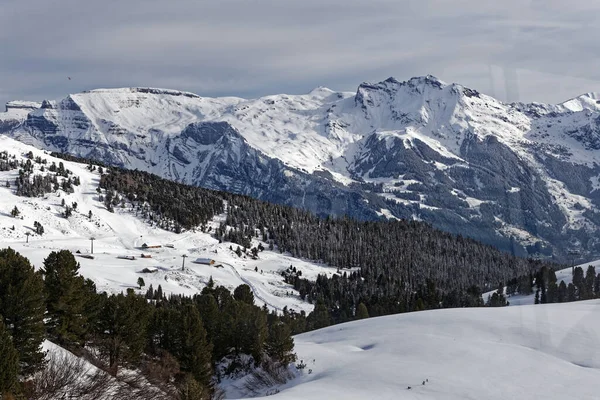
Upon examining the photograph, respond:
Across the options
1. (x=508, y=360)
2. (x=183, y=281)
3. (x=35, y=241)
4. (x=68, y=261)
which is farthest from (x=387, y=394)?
(x=35, y=241)

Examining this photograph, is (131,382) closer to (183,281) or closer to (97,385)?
(97,385)

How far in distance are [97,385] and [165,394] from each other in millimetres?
5715

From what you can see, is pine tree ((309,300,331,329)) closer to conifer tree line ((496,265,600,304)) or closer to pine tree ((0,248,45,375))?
conifer tree line ((496,265,600,304))

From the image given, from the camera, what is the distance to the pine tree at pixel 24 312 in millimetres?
43094

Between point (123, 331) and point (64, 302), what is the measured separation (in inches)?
225

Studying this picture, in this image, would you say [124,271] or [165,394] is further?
[124,271]

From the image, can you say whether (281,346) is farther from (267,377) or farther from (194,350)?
(194,350)

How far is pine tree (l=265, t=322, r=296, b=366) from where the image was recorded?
57.6 metres

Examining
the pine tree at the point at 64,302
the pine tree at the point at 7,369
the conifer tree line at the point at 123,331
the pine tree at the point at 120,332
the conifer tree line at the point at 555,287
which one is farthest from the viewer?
the conifer tree line at the point at 555,287

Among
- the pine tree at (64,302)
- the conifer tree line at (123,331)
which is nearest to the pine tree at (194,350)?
the conifer tree line at (123,331)

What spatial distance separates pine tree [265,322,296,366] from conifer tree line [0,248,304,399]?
0.09m

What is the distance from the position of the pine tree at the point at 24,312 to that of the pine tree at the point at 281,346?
20799mm

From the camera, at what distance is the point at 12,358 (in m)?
33.7

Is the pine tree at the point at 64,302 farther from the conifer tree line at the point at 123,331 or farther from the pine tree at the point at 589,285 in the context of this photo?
the pine tree at the point at 589,285
